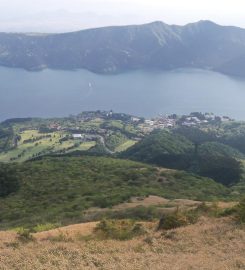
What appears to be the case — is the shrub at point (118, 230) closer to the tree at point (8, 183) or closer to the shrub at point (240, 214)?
the shrub at point (240, 214)

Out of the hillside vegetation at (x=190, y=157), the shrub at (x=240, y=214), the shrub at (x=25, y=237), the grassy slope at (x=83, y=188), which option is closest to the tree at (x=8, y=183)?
the grassy slope at (x=83, y=188)

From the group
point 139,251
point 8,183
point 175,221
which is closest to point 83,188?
point 8,183

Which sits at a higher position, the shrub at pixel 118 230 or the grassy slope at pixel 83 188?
the shrub at pixel 118 230

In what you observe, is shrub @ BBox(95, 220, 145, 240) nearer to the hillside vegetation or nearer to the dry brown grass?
the dry brown grass

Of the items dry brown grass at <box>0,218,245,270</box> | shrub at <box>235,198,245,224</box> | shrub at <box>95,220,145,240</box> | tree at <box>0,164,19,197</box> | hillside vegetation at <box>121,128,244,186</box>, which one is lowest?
hillside vegetation at <box>121,128,244,186</box>

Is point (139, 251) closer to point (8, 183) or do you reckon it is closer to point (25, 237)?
point (25, 237)

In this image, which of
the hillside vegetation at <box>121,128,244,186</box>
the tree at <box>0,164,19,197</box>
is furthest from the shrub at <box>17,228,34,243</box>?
the hillside vegetation at <box>121,128,244,186</box>
